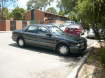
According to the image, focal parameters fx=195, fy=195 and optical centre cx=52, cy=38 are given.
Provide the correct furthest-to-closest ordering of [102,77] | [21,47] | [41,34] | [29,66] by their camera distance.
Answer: [21,47]
[41,34]
[29,66]
[102,77]

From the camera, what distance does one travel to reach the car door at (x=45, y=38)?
35.3 ft

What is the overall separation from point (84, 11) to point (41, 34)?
368cm

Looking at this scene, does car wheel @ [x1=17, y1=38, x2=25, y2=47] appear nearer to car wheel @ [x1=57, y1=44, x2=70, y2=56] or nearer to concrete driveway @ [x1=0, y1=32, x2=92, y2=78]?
concrete driveway @ [x1=0, y1=32, x2=92, y2=78]

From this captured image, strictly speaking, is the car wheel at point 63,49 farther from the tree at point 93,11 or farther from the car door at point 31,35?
the tree at point 93,11

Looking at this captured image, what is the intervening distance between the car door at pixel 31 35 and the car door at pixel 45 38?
0.29m

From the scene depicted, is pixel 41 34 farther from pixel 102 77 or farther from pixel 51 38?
pixel 102 77

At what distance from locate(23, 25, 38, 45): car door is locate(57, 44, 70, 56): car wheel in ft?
5.14

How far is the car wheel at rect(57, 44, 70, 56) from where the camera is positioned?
10328mm

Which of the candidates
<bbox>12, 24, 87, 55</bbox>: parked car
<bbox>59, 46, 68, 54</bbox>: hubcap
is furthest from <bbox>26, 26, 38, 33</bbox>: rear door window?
<bbox>59, 46, 68, 54</bbox>: hubcap

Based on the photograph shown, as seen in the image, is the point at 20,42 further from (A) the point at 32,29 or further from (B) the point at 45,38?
(B) the point at 45,38

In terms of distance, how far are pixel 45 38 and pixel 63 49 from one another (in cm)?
128

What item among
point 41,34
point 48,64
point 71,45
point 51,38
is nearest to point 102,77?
point 48,64

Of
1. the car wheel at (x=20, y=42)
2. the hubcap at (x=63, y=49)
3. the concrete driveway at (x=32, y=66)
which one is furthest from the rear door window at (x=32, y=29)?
the concrete driveway at (x=32, y=66)

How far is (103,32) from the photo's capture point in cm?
885
